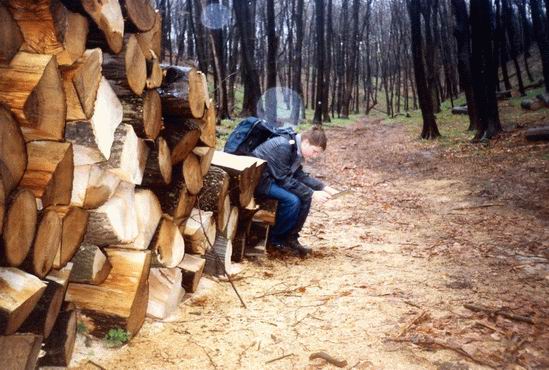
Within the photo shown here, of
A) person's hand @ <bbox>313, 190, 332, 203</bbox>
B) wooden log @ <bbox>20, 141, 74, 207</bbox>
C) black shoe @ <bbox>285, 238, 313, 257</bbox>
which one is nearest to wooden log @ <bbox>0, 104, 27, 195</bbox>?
wooden log @ <bbox>20, 141, 74, 207</bbox>

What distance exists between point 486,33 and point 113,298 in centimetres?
1114

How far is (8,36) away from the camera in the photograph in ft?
5.75

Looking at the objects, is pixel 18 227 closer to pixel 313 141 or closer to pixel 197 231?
pixel 197 231

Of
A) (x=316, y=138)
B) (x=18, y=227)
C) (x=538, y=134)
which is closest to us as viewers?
(x=18, y=227)

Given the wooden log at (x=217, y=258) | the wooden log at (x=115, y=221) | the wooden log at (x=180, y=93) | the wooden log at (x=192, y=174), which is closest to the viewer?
the wooden log at (x=115, y=221)

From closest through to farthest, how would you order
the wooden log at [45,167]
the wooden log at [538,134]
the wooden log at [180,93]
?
the wooden log at [45,167], the wooden log at [180,93], the wooden log at [538,134]

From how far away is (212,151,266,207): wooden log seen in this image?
12.6 feet

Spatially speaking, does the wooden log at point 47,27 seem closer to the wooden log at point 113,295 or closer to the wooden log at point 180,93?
the wooden log at point 180,93

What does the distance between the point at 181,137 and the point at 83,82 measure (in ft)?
3.22

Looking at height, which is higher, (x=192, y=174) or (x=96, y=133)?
(x=96, y=133)

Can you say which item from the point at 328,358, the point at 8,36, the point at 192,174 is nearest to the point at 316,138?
the point at 192,174

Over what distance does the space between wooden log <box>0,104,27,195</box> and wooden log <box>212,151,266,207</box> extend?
2.11 m

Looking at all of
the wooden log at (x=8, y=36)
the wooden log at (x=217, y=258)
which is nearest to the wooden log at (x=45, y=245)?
the wooden log at (x=8, y=36)

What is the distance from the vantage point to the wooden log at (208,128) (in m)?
3.39
